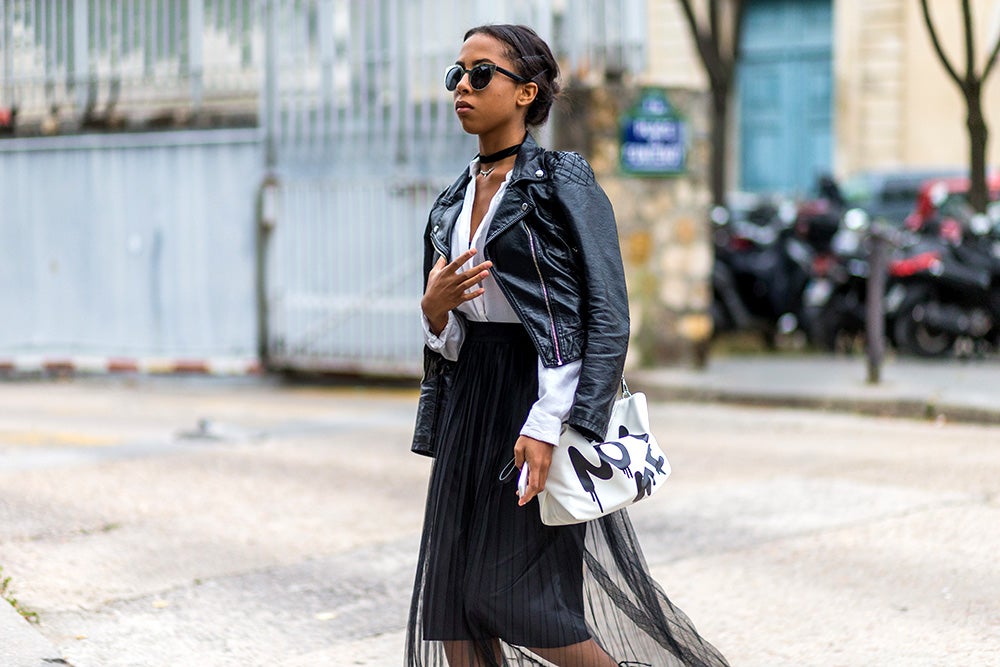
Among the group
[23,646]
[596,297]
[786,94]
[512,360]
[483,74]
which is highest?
[786,94]

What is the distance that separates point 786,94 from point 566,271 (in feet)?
73.3

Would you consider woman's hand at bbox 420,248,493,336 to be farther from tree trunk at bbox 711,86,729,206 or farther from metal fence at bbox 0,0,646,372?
tree trunk at bbox 711,86,729,206

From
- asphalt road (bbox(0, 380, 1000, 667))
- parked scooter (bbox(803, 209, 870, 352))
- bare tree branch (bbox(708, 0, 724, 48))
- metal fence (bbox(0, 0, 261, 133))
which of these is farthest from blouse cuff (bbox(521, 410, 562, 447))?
bare tree branch (bbox(708, 0, 724, 48))

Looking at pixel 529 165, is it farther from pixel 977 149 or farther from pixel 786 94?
pixel 786 94

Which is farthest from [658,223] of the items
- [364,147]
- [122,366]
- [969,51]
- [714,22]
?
[714,22]

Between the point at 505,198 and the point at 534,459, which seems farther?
the point at 505,198

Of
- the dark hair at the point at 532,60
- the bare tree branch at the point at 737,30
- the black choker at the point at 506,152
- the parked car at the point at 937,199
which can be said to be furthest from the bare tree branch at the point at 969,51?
the bare tree branch at the point at 737,30

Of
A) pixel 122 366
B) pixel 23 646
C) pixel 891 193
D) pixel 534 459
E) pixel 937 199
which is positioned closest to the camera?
pixel 534 459

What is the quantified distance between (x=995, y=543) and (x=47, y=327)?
9870mm

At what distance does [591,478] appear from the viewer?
3.22 meters

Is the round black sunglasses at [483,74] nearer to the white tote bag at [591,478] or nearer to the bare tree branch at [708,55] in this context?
the white tote bag at [591,478]

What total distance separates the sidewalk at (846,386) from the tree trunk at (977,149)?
157 cm

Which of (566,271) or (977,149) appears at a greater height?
(977,149)

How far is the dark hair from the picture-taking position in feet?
11.0
